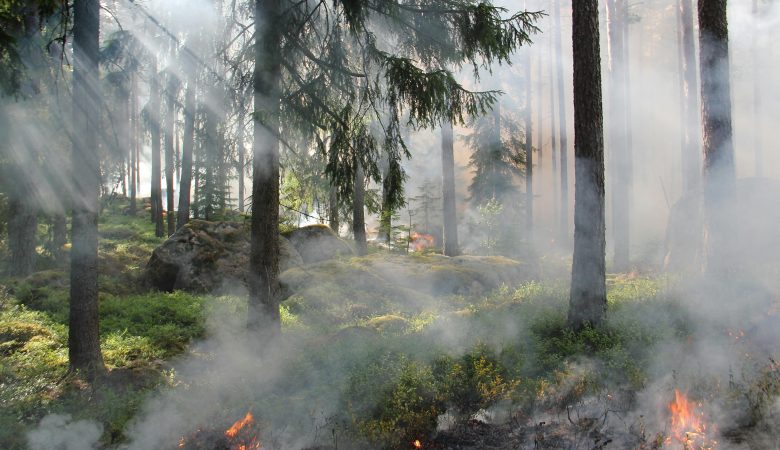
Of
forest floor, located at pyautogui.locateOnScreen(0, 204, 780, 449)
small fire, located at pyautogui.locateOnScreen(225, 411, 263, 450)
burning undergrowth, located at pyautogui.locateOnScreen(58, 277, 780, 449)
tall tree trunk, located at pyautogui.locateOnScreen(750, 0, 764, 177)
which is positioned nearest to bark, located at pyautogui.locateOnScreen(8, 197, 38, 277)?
forest floor, located at pyautogui.locateOnScreen(0, 204, 780, 449)

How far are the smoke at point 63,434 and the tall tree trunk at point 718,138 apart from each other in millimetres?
10476

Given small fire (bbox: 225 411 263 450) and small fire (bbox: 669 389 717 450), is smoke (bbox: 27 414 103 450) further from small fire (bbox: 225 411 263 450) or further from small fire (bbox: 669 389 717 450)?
small fire (bbox: 669 389 717 450)

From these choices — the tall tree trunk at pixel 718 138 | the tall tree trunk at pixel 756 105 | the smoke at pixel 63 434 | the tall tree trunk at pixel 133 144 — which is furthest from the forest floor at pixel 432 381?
the tall tree trunk at pixel 756 105

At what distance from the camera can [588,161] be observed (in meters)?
8.20

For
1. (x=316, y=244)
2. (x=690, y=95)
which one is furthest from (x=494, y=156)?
(x=316, y=244)

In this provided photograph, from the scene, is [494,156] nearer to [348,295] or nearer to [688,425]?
[348,295]

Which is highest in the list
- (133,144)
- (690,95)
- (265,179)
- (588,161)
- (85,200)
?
(133,144)

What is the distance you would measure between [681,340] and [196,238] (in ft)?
39.5

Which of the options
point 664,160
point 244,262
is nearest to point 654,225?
point 664,160

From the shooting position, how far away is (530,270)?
15648 mm

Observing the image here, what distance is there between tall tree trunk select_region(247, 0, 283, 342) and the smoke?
2962 millimetres

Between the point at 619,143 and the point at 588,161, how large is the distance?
43.3 feet

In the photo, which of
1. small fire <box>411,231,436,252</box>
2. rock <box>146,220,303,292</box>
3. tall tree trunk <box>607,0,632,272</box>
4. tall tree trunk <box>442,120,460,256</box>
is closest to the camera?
rock <box>146,220,303,292</box>

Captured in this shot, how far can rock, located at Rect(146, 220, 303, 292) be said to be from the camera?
13156mm
